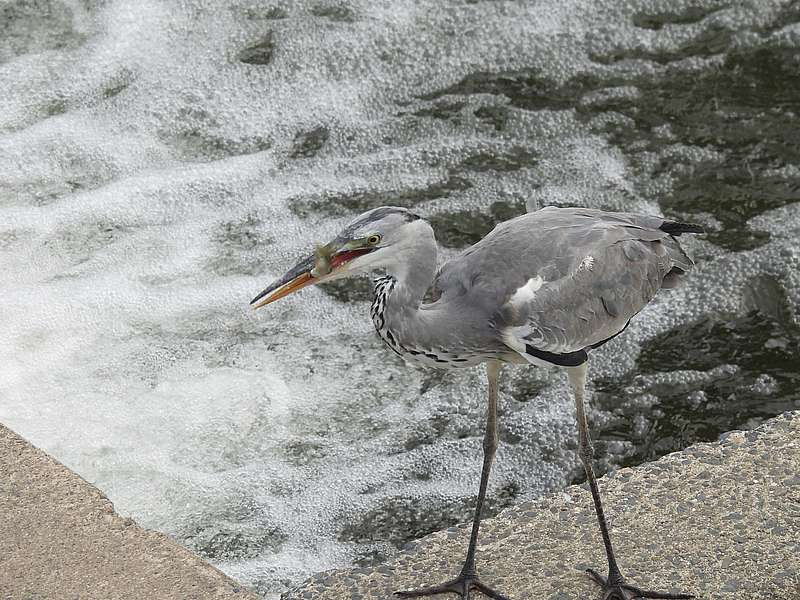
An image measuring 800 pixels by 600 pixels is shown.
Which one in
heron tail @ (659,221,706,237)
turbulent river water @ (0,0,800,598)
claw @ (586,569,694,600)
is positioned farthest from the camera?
turbulent river water @ (0,0,800,598)

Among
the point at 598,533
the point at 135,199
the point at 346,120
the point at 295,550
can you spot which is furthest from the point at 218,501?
the point at 346,120

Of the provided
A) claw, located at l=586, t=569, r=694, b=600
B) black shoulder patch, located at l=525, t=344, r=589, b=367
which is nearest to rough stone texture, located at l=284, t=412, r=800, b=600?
claw, located at l=586, t=569, r=694, b=600

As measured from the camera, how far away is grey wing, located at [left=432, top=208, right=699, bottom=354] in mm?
2908

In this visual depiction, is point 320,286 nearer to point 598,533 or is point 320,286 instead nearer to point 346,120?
point 346,120

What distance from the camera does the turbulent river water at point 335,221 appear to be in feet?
13.6

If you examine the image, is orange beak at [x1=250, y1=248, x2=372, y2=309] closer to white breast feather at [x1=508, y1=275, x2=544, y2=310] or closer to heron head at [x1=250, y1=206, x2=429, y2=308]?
heron head at [x1=250, y1=206, x2=429, y2=308]

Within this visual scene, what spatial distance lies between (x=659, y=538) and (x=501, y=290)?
0.85 m

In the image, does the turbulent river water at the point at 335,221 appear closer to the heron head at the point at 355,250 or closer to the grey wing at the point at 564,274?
the grey wing at the point at 564,274

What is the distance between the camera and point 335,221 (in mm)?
5484

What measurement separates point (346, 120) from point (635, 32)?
1.92 meters

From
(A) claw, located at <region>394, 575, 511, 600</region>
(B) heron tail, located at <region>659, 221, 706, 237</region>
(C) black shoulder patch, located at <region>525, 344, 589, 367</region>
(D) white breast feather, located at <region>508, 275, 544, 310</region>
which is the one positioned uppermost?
(D) white breast feather, located at <region>508, 275, 544, 310</region>

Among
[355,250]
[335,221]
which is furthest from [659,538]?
[335,221]

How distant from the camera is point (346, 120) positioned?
6.19 meters

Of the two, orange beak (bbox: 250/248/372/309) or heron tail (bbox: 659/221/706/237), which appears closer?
orange beak (bbox: 250/248/372/309)
